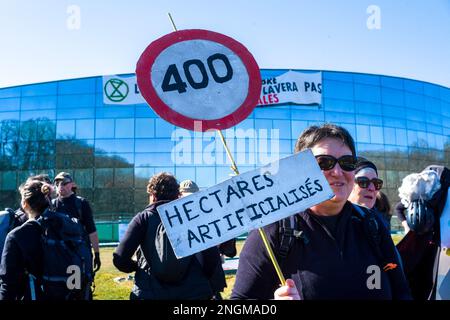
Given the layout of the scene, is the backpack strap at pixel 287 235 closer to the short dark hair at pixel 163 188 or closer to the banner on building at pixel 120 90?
the short dark hair at pixel 163 188

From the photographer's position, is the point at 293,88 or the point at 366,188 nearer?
the point at 366,188

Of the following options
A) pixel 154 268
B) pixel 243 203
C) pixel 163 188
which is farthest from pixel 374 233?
pixel 163 188

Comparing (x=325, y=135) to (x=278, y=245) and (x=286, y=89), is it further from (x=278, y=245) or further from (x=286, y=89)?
(x=286, y=89)

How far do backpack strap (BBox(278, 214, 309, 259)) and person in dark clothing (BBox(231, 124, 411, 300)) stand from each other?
1cm

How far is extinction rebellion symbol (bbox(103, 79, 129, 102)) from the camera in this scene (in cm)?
2453

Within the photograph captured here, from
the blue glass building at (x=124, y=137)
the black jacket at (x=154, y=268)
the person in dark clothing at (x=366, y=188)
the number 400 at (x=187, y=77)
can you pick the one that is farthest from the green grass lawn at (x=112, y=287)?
the blue glass building at (x=124, y=137)

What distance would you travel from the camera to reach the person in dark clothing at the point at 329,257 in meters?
1.66

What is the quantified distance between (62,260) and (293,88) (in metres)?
23.9

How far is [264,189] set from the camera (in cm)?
159

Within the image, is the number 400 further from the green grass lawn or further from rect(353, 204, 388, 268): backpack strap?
the green grass lawn

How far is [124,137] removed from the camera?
2498 cm

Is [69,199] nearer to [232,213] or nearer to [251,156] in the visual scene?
[232,213]

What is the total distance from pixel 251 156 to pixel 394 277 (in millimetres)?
22954

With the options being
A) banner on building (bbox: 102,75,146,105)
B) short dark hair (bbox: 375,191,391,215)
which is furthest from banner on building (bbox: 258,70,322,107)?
short dark hair (bbox: 375,191,391,215)
